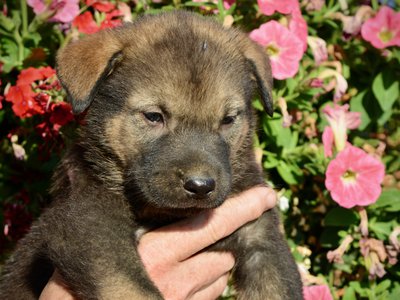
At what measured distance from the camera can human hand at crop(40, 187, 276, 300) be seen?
3.06 m

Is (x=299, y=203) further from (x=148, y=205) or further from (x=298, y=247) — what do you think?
(x=148, y=205)

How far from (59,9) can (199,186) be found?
1.59 meters

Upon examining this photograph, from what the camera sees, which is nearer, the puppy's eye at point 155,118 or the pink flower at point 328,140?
the puppy's eye at point 155,118

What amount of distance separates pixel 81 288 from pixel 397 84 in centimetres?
232

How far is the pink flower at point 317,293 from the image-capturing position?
12.2 ft

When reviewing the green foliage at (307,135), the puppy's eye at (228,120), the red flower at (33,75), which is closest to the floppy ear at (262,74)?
the puppy's eye at (228,120)

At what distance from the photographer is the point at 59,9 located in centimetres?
384

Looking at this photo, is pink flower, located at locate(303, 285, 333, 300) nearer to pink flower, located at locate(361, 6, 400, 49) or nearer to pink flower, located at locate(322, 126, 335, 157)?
pink flower, located at locate(322, 126, 335, 157)

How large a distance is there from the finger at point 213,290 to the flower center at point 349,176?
3.06 feet

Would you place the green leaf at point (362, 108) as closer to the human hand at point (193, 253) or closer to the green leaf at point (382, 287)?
the green leaf at point (382, 287)

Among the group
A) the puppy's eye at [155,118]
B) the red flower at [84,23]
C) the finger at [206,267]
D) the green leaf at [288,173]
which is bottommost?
the green leaf at [288,173]

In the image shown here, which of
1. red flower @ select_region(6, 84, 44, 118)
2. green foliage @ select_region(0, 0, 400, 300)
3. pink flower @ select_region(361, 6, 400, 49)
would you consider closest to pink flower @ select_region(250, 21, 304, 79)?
green foliage @ select_region(0, 0, 400, 300)

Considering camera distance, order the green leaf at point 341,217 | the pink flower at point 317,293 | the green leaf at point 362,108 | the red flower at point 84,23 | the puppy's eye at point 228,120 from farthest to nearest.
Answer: the green leaf at point 362,108, the red flower at point 84,23, the green leaf at point 341,217, the pink flower at point 317,293, the puppy's eye at point 228,120

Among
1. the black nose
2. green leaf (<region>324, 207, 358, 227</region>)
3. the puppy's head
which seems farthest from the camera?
green leaf (<region>324, 207, 358, 227</region>)
